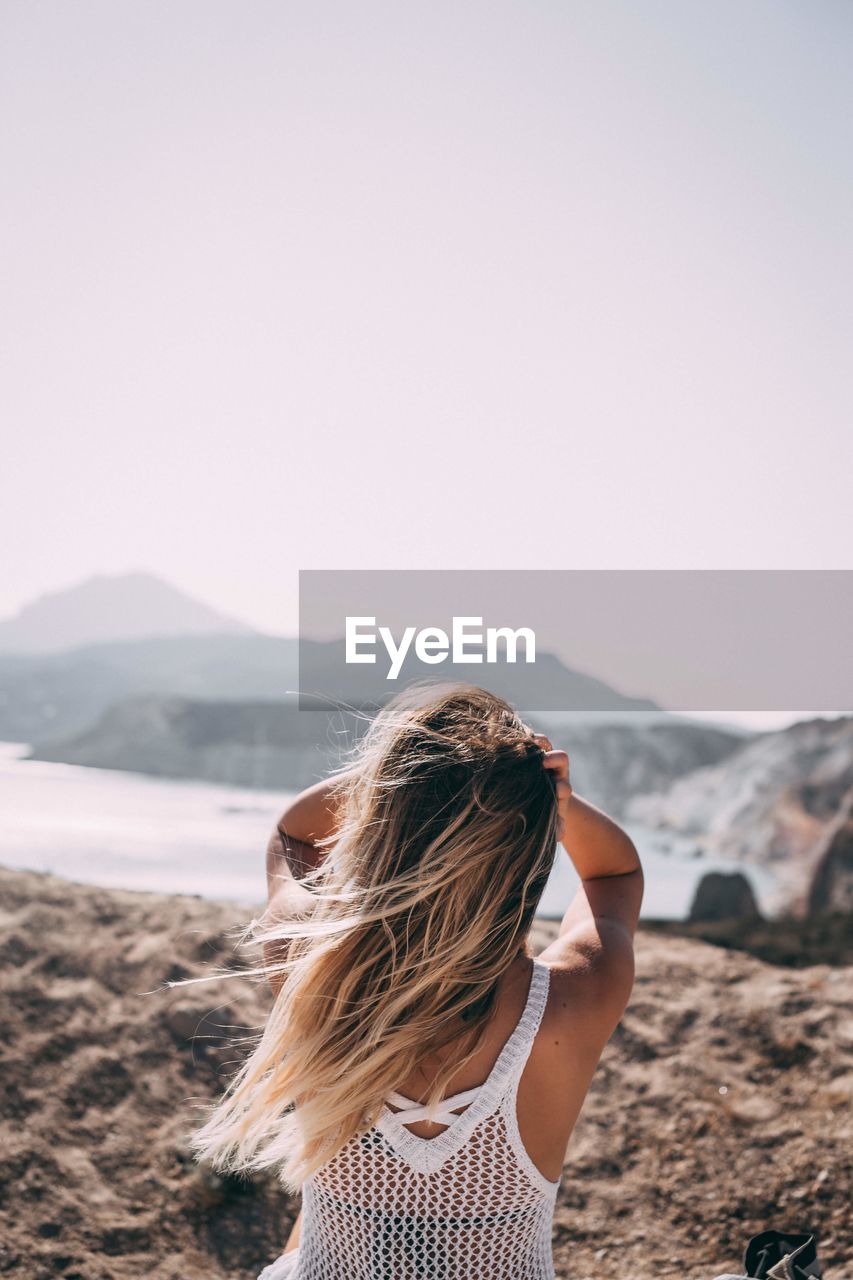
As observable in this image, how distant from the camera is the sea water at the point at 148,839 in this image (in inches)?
208

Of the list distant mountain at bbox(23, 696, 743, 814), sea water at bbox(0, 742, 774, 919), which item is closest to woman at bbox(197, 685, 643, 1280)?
sea water at bbox(0, 742, 774, 919)

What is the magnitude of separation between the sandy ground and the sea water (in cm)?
77

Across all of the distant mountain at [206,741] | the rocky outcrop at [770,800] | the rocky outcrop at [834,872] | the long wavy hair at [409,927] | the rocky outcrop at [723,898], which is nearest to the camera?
the long wavy hair at [409,927]

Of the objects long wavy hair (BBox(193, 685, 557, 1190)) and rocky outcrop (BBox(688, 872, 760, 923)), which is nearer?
long wavy hair (BBox(193, 685, 557, 1190))

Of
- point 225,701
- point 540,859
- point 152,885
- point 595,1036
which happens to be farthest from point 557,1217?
point 225,701

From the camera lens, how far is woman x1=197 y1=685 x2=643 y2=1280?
141cm

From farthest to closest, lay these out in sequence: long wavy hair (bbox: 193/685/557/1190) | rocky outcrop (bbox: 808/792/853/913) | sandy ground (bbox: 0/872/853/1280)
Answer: rocky outcrop (bbox: 808/792/853/913)
sandy ground (bbox: 0/872/853/1280)
long wavy hair (bbox: 193/685/557/1190)

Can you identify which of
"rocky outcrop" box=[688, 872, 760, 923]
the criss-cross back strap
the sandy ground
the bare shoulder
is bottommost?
the sandy ground

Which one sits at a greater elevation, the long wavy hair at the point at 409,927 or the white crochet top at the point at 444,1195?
the long wavy hair at the point at 409,927

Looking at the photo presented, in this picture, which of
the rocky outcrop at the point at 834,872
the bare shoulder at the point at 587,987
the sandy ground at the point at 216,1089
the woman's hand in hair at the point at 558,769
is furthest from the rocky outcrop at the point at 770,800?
the woman's hand in hair at the point at 558,769

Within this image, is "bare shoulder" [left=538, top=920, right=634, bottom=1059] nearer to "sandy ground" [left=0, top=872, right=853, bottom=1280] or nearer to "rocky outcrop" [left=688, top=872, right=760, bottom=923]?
"sandy ground" [left=0, top=872, right=853, bottom=1280]

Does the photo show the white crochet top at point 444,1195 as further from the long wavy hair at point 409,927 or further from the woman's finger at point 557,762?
the woman's finger at point 557,762

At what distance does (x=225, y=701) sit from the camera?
1245 cm

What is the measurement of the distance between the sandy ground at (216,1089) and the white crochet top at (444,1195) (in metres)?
1.66
